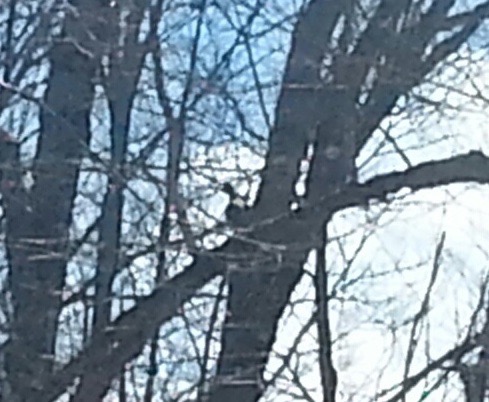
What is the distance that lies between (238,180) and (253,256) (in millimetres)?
412

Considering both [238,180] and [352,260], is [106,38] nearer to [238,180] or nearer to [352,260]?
[238,180]

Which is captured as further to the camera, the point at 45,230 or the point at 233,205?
the point at 45,230

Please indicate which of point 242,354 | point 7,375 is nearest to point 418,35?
point 242,354

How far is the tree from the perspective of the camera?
8797mm

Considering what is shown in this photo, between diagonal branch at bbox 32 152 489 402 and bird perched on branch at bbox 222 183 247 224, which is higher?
bird perched on branch at bbox 222 183 247 224

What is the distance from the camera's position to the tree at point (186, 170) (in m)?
8.80

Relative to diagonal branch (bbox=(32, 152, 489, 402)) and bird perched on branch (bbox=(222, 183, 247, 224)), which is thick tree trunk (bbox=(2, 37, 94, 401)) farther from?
bird perched on branch (bbox=(222, 183, 247, 224))

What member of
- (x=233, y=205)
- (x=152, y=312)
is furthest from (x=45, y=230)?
(x=233, y=205)

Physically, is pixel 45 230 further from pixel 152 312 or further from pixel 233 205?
pixel 233 205

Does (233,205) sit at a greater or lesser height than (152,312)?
greater

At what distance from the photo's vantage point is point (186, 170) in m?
8.71

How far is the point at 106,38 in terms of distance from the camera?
354 inches

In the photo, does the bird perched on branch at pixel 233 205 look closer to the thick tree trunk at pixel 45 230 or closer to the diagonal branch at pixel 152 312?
the diagonal branch at pixel 152 312

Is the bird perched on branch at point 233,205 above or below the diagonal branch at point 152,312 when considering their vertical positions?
above
